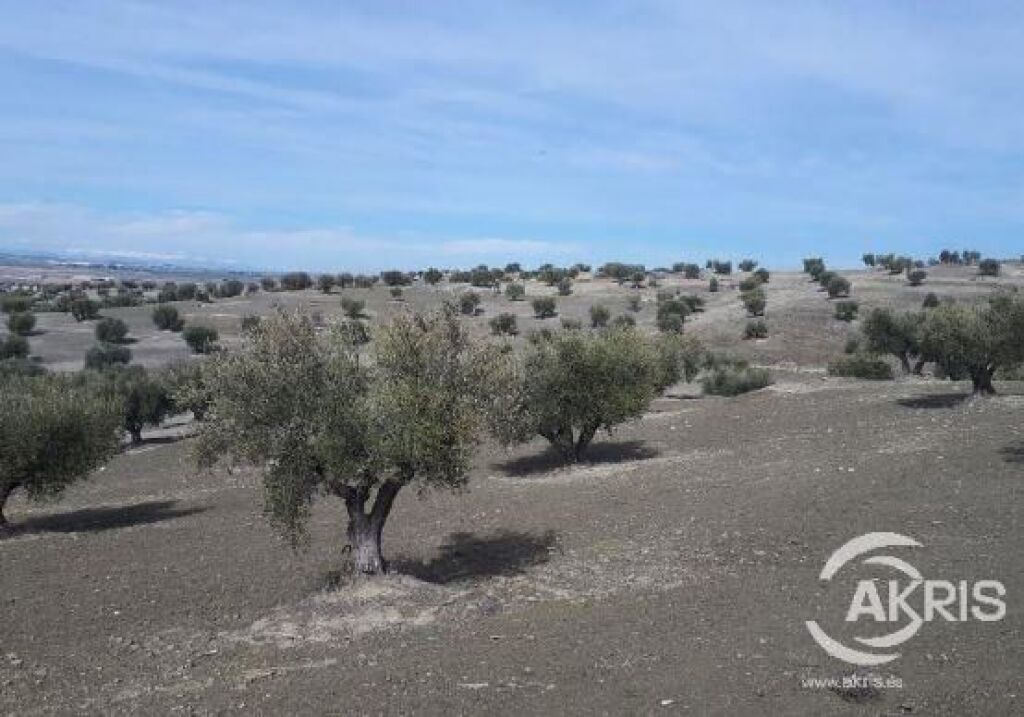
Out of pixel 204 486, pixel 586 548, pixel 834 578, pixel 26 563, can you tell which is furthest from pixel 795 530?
pixel 204 486

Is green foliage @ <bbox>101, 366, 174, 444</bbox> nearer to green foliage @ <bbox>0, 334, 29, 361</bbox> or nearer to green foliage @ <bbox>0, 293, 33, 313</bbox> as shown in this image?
green foliage @ <bbox>0, 334, 29, 361</bbox>

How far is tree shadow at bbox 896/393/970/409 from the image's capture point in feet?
110

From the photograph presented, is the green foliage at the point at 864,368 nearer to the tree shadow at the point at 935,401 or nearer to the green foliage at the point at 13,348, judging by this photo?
the tree shadow at the point at 935,401

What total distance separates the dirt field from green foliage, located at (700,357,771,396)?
15218 millimetres

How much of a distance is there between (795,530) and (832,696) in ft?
28.5

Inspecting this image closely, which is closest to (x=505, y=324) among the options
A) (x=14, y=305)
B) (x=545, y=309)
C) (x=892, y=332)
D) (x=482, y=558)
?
(x=545, y=309)

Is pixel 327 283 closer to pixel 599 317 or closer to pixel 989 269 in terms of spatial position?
pixel 599 317

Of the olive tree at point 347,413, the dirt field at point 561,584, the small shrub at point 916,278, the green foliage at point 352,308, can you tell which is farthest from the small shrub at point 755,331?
the olive tree at point 347,413

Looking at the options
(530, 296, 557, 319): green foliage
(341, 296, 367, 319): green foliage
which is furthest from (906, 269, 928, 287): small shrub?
(341, 296, 367, 319): green foliage

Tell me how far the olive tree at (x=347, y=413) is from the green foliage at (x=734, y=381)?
3555cm

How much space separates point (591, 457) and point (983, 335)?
15043 mm

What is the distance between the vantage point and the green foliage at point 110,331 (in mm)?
82438

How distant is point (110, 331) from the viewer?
8262 centimetres

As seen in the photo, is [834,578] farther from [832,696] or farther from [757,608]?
[832,696]
